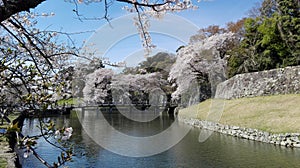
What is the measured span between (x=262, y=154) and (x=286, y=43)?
1086 cm

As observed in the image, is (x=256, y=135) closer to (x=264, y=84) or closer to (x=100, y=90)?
(x=264, y=84)

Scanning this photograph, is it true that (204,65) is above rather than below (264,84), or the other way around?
above

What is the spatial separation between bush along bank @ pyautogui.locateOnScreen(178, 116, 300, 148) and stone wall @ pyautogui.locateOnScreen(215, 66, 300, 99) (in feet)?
11.6

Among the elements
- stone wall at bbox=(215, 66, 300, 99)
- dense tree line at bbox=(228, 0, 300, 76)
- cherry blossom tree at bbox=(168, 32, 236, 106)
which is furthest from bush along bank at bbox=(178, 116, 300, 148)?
cherry blossom tree at bbox=(168, 32, 236, 106)

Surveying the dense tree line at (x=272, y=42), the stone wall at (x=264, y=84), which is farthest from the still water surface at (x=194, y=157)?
the dense tree line at (x=272, y=42)

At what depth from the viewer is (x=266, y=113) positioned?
11492 mm

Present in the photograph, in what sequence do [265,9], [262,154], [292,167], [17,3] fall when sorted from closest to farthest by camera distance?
[17,3], [292,167], [262,154], [265,9]

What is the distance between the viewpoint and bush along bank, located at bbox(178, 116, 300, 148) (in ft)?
28.0

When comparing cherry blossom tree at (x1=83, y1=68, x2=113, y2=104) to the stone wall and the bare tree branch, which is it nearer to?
the stone wall

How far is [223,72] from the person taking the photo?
20.4 metres

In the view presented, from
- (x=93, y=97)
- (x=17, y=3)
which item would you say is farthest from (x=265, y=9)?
(x=17, y=3)

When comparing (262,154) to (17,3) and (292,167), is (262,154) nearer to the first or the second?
(292,167)

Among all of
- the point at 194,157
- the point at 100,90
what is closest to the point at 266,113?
the point at 194,157

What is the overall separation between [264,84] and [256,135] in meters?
5.26
